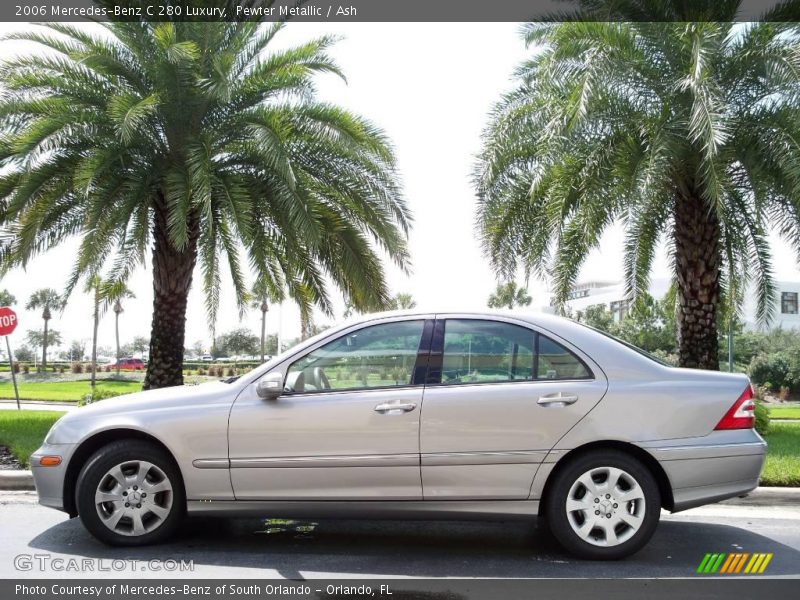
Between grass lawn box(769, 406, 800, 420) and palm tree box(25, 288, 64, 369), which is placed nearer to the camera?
grass lawn box(769, 406, 800, 420)

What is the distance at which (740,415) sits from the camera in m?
5.24

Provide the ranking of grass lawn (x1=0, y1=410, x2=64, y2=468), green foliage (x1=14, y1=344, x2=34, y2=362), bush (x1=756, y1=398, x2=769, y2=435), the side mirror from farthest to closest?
green foliage (x1=14, y1=344, x2=34, y2=362), bush (x1=756, y1=398, x2=769, y2=435), grass lawn (x1=0, y1=410, x2=64, y2=468), the side mirror

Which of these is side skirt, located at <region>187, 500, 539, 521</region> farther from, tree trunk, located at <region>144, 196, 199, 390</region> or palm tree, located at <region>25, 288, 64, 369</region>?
palm tree, located at <region>25, 288, 64, 369</region>

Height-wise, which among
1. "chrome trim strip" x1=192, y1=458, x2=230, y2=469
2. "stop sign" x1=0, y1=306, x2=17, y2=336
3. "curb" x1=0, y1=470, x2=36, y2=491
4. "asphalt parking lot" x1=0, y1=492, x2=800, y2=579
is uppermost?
"stop sign" x1=0, y1=306, x2=17, y2=336

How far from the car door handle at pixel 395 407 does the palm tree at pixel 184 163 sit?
6.86 m

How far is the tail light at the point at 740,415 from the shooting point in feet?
17.1

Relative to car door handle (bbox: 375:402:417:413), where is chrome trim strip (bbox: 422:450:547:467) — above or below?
below

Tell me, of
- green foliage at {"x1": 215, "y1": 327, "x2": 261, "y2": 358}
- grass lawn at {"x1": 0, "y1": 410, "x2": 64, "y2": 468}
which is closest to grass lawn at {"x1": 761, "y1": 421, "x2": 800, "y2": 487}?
grass lawn at {"x1": 0, "y1": 410, "x2": 64, "y2": 468}

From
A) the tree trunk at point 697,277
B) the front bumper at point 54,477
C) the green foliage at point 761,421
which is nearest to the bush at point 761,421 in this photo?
the green foliage at point 761,421

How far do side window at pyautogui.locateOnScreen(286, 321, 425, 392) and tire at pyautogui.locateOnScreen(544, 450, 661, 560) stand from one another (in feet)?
4.13

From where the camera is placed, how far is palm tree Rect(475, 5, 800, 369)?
11.3 m

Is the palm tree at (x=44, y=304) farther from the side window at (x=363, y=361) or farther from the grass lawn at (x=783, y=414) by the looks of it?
the side window at (x=363, y=361)

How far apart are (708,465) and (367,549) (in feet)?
7.60

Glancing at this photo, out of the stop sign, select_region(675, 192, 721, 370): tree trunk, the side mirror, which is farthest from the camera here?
the stop sign
